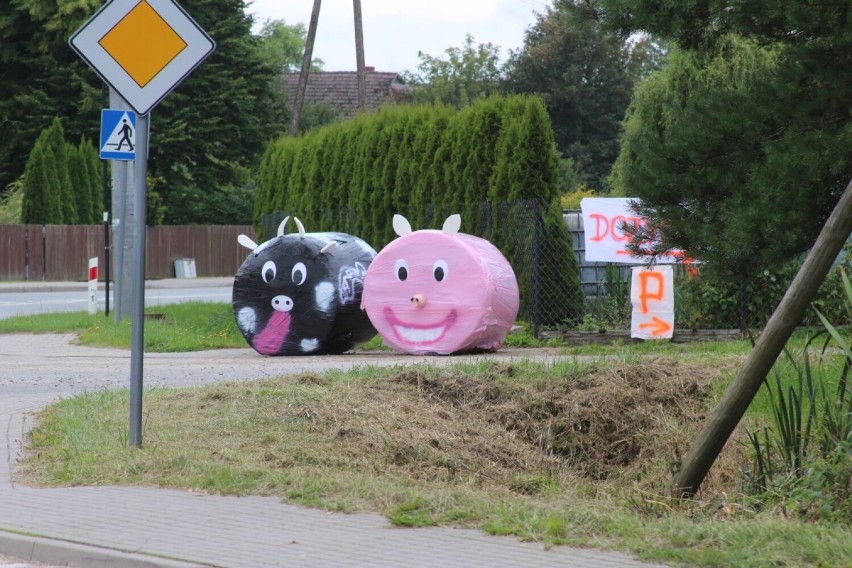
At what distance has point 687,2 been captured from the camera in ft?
27.2

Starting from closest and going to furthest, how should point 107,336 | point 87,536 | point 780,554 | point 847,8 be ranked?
point 780,554 < point 87,536 < point 847,8 < point 107,336

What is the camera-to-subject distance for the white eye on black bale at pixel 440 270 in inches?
573

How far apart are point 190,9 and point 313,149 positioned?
2743cm

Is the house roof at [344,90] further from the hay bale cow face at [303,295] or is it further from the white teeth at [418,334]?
the white teeth at [418,334]

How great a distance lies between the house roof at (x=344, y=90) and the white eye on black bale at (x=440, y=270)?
48.7 meters

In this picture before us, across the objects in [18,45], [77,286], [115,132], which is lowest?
[77,286]

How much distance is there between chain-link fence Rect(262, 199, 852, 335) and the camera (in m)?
15.9

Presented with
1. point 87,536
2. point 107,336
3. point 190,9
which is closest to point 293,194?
point 107,336

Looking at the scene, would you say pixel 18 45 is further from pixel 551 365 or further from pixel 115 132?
pixel 551 365

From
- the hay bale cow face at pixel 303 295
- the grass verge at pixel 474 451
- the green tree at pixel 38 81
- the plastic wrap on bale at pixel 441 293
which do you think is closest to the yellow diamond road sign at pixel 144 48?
the grass verge at pixel 474 451

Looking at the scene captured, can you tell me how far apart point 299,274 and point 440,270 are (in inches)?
72.5

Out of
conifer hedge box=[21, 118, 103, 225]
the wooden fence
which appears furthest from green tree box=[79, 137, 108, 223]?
the wooden fence

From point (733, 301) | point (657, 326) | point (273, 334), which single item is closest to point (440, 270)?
point (273, 334)

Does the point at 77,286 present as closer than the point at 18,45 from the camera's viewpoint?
Yes
